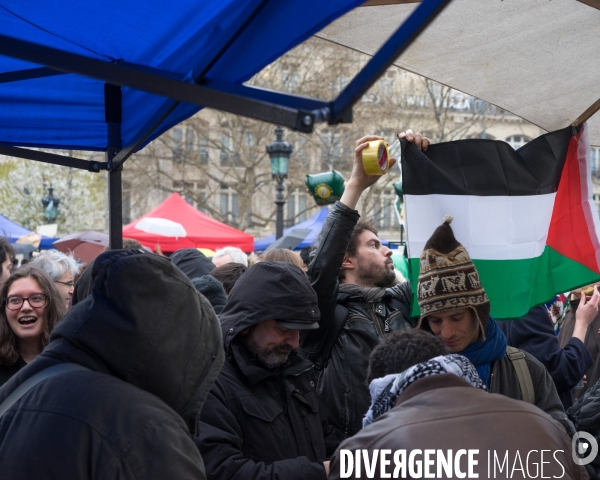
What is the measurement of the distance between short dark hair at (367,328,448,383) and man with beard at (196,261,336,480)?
1.82 ft

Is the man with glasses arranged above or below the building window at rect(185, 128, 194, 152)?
below

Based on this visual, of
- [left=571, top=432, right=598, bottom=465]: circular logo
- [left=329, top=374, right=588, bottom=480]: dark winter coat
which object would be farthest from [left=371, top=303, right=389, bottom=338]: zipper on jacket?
[left=329, top=374, right=588, bottom=480]: dark winter coat

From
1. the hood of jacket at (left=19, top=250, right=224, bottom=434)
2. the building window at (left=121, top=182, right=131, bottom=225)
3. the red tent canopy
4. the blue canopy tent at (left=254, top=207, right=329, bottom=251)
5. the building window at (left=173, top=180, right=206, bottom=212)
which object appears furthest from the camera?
the building window at (left=121, top=182, right=131, bottom=225)

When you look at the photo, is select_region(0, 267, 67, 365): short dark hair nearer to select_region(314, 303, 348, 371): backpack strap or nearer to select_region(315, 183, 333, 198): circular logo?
select_region(314, 303, 348, 371): backpack strap

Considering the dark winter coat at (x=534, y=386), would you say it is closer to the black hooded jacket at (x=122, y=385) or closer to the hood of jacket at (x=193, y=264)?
the black hooded jacket at (x=122, y=385)

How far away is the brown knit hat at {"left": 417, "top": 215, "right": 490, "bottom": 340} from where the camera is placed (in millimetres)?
3182

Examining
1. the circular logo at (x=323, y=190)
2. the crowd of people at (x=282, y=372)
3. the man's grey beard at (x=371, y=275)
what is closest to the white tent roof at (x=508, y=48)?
the crowd of people at (x=282, y=372)

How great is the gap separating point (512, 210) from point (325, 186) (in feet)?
24.2

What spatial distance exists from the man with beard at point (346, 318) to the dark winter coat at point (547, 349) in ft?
3.32

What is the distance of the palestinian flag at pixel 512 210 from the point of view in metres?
3.55

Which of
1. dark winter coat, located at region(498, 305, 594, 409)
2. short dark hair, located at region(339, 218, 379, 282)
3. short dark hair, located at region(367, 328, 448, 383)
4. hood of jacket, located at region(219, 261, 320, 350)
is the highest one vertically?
short dark hair, located at region(339, 218, 379, 282)

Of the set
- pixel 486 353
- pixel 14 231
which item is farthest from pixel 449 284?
pixel 14 231

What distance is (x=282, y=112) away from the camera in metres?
1.91

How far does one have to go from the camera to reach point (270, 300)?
116 inches
